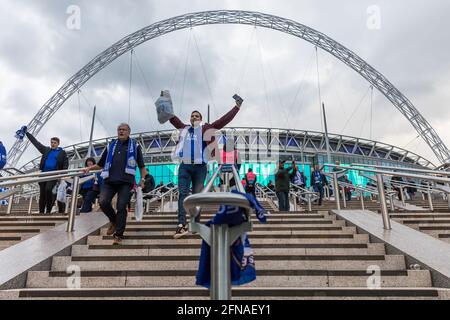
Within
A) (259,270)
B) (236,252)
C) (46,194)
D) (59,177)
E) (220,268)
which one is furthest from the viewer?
Result: (46,194)

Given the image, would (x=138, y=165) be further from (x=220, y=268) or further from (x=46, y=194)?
(x=220, y=268)

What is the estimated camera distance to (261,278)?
344 cm

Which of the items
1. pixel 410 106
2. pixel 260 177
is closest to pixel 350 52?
pixel 410 106

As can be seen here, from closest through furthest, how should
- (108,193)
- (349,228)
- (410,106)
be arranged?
(108,193)
(349,228)
(410,106)

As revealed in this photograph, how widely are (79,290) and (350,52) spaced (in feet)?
129

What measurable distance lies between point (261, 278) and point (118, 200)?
2238 mm

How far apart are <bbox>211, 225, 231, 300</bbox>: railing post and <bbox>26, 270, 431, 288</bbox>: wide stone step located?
2.07m

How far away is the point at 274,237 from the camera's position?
16.0 ft

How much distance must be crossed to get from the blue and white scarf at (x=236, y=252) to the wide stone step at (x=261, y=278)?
167 centimetres

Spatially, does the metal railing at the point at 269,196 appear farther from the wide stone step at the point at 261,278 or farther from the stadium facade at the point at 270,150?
the stadium facade at the point at 270,150

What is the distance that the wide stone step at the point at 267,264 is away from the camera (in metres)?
3.76

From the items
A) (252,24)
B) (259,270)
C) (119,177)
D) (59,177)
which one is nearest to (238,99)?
(119,177)

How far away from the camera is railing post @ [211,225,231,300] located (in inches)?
54.6
